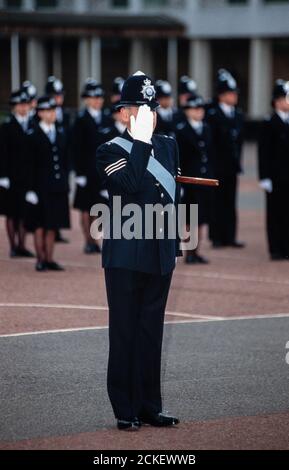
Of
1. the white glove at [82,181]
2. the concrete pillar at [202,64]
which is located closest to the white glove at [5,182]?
the white glove at [82,181]

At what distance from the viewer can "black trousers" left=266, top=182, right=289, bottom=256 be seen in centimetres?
1407

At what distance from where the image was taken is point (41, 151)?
12609 mm

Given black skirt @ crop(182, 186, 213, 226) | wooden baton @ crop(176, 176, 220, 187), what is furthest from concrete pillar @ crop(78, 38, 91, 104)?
wooden baton @ crop(176, 176, 220, 187)

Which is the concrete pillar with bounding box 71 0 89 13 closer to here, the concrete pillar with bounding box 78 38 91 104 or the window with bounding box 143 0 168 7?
the concrete pillar with bounding box 78 38 91 104

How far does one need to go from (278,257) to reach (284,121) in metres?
1.61

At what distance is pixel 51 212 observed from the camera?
1255 centimetres

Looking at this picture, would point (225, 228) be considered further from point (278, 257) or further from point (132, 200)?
point (132, 200)

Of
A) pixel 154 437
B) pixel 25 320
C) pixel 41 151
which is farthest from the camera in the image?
pixel 41 151

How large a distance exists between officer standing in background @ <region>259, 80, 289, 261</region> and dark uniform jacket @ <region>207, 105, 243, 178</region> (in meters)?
0.97

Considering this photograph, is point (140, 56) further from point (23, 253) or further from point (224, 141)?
point (23, 253)

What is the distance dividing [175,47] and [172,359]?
37.4 metres

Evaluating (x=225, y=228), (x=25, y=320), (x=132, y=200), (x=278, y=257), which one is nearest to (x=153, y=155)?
(x=132, y=200)

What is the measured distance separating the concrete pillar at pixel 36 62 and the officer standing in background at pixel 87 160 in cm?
3206

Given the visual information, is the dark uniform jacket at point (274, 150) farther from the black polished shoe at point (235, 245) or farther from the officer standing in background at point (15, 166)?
the officer standing in background at point (15, 166)
